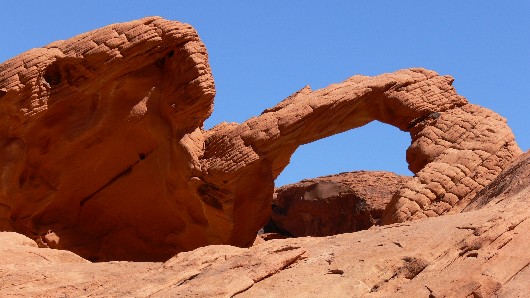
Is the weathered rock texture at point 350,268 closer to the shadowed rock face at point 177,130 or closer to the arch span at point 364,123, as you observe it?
the arch span at point 364,123

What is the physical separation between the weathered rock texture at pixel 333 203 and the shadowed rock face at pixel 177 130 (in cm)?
384

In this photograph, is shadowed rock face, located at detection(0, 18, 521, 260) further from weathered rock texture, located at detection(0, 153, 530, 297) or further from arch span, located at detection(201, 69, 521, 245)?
weathered rock texture, located at detection(0, 153, 530, 297)

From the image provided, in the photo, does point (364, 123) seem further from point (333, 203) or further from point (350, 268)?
point (350, 268)

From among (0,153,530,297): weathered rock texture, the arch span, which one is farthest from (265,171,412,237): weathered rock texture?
(0,153,530,297): weathered rock texture

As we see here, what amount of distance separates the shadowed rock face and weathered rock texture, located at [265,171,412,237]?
3844 mm

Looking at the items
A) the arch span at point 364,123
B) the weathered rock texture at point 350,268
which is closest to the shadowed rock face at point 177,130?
the arch span at point 364,123

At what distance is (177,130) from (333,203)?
16.4ft

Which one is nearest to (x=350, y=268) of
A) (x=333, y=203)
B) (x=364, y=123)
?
(x=364, y=123)

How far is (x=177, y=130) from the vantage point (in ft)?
43.2

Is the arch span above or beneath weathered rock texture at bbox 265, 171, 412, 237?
beneath

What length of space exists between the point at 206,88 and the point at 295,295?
6.18m

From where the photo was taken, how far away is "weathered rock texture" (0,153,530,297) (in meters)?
6.81

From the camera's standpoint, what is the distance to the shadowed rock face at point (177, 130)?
12.5 meters

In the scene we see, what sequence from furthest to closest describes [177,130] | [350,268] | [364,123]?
1. [364,123]
2. [177,130]
3. [350,268]
